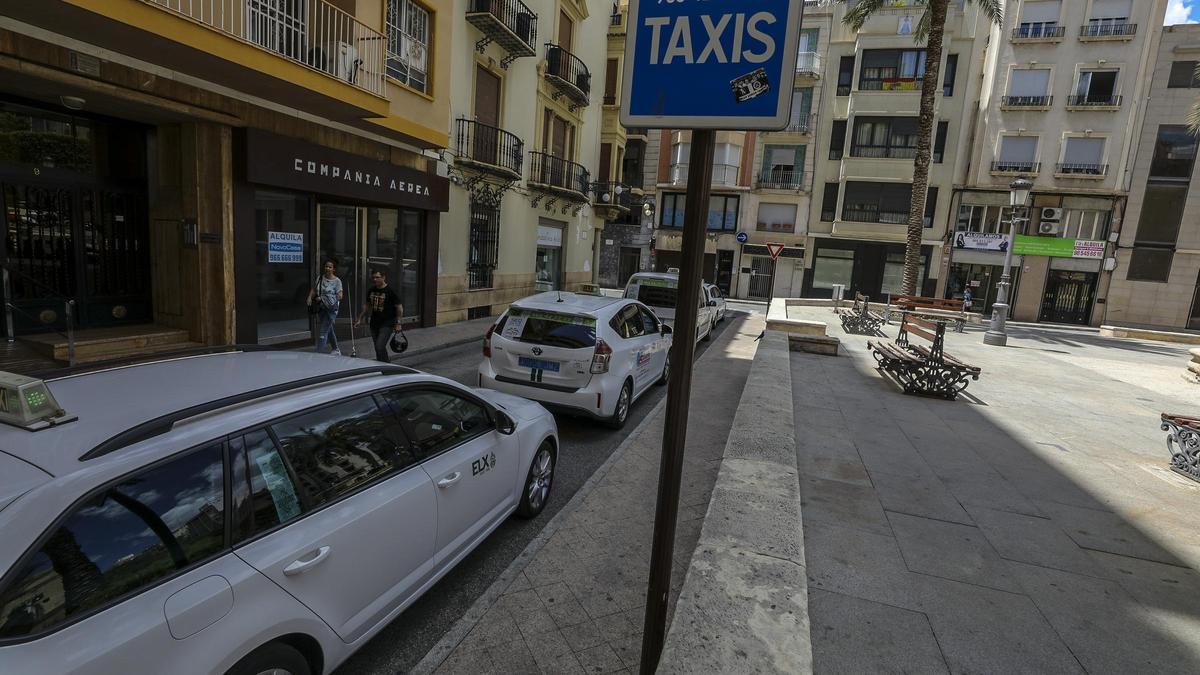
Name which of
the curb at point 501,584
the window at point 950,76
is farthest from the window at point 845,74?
the curb at point 501,584

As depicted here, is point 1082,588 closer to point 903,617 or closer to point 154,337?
point 903,617

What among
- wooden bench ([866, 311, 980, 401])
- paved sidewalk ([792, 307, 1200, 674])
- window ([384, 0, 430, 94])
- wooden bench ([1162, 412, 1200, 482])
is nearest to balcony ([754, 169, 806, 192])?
window ([384, 0, 430, 94])

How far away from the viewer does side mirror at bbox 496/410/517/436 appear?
4008 mm

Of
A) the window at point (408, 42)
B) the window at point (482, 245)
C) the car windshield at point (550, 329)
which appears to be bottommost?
the car windshield at point (550, 329)

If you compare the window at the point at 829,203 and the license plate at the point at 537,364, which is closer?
the license plate at the point at 537,364

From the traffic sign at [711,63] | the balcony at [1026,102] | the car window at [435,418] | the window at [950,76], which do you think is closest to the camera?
the traffic sign at [711,63]

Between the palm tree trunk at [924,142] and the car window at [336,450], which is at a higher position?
the palm tree trunk at [924,142]

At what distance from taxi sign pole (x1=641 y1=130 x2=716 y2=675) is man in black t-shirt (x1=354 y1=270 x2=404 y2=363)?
23.6 ft

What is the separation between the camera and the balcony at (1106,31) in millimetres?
27859

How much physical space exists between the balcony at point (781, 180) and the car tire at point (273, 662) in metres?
35.2

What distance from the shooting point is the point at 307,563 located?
235cm

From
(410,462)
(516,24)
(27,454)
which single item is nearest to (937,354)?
(410,462)

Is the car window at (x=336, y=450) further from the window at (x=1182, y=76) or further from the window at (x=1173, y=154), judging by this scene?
the window at (x=1182, y=76)

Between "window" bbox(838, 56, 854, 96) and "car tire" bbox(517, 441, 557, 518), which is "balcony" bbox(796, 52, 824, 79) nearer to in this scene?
"window" bbox(838, 56, 854, 96)
